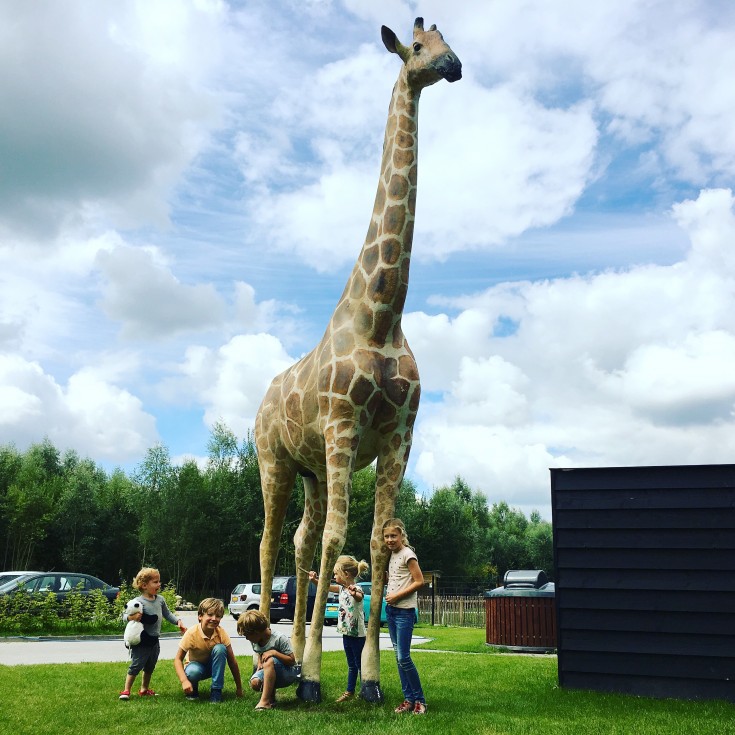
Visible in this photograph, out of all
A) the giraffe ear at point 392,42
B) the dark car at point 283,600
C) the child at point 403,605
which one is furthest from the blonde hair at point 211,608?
the dark car at point 283,600

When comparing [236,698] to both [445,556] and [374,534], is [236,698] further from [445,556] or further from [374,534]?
[445,556]

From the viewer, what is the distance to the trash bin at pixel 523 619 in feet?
48.7

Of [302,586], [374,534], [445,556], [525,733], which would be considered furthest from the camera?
[445,556]

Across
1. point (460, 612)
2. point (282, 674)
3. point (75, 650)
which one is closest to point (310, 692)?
point (282, 674)

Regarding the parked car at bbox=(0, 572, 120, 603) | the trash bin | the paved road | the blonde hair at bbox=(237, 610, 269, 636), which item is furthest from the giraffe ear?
the parked car at bbox=(0, 572, 120, 603)

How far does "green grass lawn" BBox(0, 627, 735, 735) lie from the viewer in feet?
17.8

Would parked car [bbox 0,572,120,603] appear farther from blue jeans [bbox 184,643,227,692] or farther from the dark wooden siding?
the dark wooden siding

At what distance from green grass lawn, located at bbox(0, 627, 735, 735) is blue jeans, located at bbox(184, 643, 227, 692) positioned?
0.65 feet

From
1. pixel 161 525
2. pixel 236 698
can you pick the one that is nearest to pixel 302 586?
pixel 236 698

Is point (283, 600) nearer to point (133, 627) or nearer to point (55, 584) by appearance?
point (55, 584)

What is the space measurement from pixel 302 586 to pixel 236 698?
4.70ft

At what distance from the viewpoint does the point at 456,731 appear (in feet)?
17.2

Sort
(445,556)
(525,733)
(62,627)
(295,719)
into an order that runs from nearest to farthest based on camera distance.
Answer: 1. (525,733)
2. (295,719)
3. (62,627)
4. (445,556)

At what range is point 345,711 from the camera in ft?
20.0
